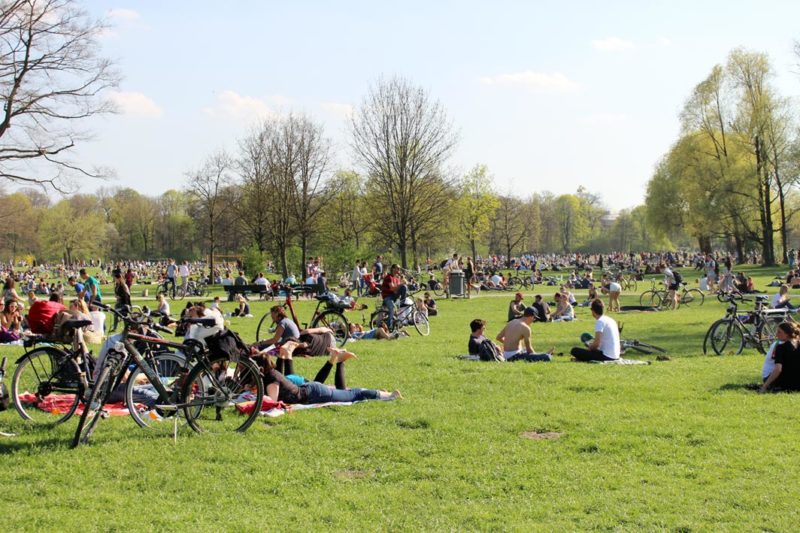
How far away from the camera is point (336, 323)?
621 inches

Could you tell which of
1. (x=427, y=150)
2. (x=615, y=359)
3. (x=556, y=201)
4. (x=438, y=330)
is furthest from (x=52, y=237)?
(x=615, y=359)

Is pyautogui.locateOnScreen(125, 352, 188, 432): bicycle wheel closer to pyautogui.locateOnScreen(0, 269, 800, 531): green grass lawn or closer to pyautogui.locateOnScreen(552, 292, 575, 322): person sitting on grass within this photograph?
pyautogui.locateOnScreen(0, 269, 800, 531): green grass lawn

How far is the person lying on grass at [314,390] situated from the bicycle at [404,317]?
27.7ft

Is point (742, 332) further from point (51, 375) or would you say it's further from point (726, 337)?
point (51, 375)

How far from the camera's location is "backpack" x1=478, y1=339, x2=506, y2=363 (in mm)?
12773

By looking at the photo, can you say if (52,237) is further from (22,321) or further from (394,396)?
(394,396)

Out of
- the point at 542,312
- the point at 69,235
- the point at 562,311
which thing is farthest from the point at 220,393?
the point at 69,235

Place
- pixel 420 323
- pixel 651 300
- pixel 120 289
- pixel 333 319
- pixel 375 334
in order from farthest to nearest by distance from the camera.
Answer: pixel 651 300
pixel 120 289
pixel 420 323
pixel 375 334
pixel 333 319

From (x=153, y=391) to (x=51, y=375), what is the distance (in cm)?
119

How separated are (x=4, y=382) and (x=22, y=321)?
11.4m

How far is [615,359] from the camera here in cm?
1272

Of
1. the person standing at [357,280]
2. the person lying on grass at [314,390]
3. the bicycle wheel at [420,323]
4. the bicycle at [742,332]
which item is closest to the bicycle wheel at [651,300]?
the bicycle wheel at [420,323]

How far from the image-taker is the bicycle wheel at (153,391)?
7375 millimetres

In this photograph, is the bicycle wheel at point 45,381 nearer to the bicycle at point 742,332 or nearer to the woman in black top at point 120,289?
the woman in black top at point 120,289
